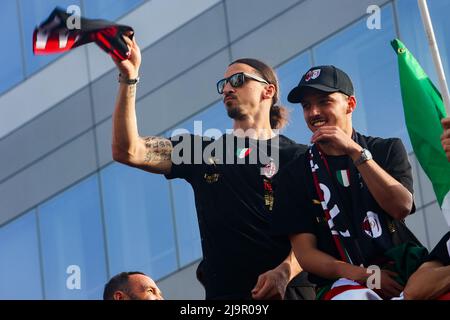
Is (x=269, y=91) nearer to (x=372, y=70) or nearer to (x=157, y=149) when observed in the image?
(x=157, y=149)

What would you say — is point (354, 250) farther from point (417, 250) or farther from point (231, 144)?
point (231, 144)

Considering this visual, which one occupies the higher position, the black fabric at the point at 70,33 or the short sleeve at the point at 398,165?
the black fabric at the point at 70,33

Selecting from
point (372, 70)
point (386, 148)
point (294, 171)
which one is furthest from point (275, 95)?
point (372, 70)

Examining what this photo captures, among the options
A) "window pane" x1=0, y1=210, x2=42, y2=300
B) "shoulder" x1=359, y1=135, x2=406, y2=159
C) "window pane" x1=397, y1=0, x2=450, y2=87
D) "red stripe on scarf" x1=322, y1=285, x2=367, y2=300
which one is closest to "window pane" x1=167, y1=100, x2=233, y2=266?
"window pane" x1=0, y1=210, x2=42, y2=300

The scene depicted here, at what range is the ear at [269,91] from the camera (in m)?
9.12

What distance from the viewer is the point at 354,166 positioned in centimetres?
Answer: 796

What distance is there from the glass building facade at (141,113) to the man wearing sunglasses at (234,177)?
19.5 feet

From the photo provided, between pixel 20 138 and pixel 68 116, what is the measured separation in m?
0.79

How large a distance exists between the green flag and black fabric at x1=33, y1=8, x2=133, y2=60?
1473 millimetres

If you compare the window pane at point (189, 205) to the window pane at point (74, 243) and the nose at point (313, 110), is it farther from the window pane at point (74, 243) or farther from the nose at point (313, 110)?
the nose at point (313, 110)

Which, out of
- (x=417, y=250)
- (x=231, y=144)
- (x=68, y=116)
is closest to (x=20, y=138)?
(x=68, y=116)

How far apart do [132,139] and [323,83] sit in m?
1.12

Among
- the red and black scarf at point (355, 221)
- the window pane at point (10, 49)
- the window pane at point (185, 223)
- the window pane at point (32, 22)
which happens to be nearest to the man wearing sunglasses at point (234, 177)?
the red and black scarf at point (355, 221)

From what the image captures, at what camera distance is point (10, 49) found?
1889 centimetres
